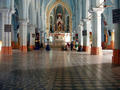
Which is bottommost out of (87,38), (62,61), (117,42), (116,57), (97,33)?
(62,61)

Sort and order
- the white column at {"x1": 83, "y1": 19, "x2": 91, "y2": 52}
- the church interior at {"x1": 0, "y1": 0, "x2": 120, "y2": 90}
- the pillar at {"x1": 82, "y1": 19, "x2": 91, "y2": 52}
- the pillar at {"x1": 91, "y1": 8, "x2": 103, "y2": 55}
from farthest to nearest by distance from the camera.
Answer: the white column at {"x1": 83, "y1": 19, "x2": 91, "y2": 52} < the pillar at {"x1": 82, "y1": 19, "x2": 91, "y2": 52} < the pillar at {"x1": 91, "y1": 8, "x2": 103, "y2": 55} < the church interior at {"x1": 0, "y1": 0, "x2": 120, "y2": 90}

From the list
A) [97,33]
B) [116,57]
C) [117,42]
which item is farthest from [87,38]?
[116,57]

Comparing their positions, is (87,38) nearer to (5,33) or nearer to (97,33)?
(97,33)

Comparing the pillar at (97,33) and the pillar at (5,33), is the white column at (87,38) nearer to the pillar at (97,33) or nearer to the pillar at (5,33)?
the pillar at (97,33)

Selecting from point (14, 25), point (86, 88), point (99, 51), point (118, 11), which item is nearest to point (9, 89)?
point (86, 88)

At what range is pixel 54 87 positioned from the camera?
17.3ft

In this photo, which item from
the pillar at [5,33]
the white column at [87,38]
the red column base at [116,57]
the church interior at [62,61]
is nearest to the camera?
the church interior at [62,61]

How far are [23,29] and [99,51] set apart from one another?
12668mm

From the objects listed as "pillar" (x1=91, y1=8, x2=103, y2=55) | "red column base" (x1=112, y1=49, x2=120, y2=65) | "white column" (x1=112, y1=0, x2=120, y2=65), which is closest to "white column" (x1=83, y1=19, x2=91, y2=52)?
"pillar" (x1=91, y1=8, x2=103, y2=55)

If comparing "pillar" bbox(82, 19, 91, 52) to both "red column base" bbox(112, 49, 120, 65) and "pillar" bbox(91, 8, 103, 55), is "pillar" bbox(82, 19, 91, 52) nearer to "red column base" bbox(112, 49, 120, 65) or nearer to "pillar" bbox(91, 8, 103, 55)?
"pillar" bbox(91, 8, 103, 55)

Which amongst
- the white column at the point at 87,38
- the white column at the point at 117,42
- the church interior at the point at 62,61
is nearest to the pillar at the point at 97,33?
the church interior at the point at 62,61

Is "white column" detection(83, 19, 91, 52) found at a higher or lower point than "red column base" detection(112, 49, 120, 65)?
higher

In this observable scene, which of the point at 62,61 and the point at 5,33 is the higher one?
the point at 5,33

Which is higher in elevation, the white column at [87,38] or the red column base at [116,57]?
the white column at [87,38]
